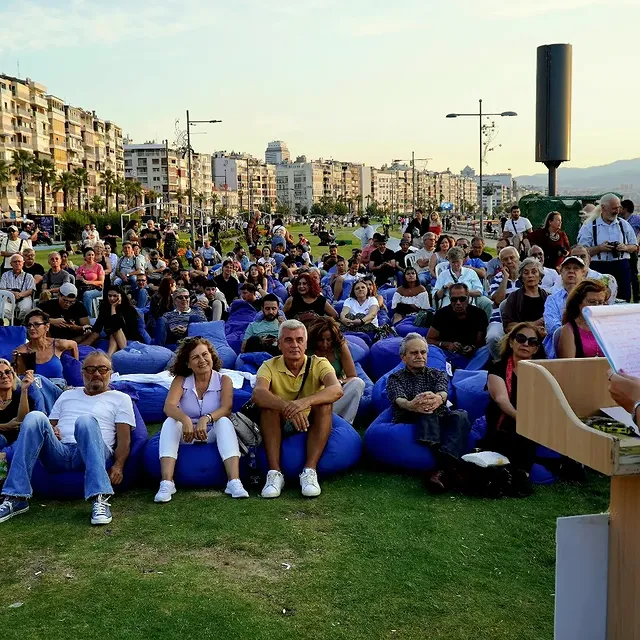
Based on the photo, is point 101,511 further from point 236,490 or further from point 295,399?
point 295,399

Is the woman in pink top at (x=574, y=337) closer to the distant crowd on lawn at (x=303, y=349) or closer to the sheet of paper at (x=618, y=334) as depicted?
the distant crowd on lawn at (x=303, y=349)

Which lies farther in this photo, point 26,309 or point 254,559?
point 26,309

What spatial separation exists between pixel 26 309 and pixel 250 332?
4179mm

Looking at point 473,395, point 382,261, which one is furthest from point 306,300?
point 382,261

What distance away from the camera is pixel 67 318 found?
10117mm

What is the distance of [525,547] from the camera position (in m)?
4.70

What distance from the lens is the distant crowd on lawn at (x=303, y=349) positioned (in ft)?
18.9

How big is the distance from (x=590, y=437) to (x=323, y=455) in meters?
3.70

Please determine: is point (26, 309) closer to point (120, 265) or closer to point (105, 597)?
point (120, 265)

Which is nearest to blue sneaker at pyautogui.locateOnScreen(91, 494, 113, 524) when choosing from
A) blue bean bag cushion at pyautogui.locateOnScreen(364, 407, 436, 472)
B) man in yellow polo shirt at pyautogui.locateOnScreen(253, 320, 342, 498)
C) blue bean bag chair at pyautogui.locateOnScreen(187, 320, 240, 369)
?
man in yellow polo shirt at pyautogui.locateOnScreen(253, 320, 342, 498)

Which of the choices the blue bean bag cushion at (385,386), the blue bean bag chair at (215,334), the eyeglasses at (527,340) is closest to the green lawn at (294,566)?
the eyeglasses at (527,340)

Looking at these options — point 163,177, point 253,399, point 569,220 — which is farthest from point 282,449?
point 163,177

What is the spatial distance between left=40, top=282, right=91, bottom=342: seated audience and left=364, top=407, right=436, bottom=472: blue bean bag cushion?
491 cm

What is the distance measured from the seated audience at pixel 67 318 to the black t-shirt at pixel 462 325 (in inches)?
166
